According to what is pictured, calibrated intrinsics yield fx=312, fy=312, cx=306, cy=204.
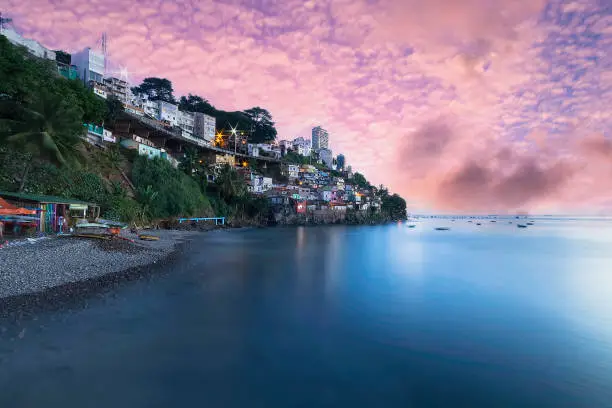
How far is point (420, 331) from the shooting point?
10078 millimetres

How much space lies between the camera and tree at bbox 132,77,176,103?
87.2 metres

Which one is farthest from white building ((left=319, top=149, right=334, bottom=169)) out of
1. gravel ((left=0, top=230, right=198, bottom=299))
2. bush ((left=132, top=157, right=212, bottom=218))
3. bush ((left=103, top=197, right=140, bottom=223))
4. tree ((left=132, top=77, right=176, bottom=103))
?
gravel ((left=0, top=230, right=198, bottom=299))

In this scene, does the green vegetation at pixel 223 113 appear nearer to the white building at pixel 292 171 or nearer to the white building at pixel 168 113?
the white building at pixel 168 113

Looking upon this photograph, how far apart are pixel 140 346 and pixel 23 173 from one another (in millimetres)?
23657

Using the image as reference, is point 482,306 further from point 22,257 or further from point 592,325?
point 22,257

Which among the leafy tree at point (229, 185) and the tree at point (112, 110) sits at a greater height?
the tree at point (112, 110)

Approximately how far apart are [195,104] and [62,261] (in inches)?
3604

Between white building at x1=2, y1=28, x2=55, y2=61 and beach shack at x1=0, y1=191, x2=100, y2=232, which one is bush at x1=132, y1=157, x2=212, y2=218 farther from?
white building at x1=2, y1=28, x2=55, y2=61

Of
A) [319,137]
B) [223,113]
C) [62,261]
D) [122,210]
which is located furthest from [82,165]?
[319,137]

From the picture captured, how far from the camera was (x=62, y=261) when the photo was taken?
13297 millimetres

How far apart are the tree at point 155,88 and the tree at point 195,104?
675 cm

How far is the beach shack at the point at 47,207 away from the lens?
61.1ft

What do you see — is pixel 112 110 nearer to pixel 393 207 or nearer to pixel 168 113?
pixel 168 113

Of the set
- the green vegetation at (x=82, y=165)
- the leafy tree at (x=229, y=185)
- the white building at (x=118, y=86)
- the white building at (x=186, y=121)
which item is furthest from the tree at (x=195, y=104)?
the leafy tree at (x=229, y=185)
